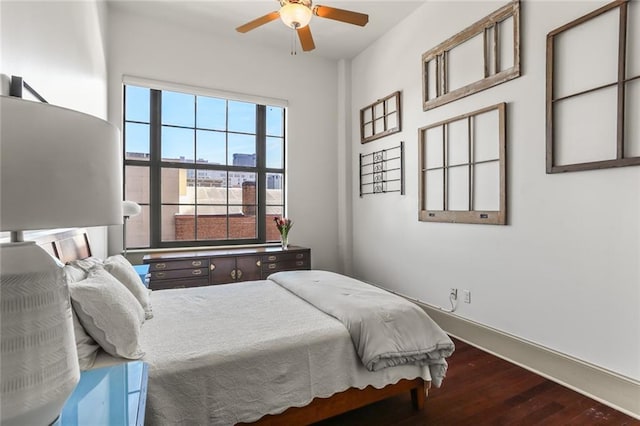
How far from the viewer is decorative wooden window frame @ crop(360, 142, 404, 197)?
3.71 m

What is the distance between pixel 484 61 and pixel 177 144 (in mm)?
3377

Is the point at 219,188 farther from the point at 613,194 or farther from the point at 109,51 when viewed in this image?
the point at 613,194

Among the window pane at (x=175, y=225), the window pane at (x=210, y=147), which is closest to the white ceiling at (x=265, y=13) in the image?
the window pane at (x=210, y=147)

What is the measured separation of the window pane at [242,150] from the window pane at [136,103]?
1.00m

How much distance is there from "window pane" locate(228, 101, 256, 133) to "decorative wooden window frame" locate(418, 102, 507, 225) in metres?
2.21

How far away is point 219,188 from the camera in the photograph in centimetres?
416

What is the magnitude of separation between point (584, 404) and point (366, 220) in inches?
109

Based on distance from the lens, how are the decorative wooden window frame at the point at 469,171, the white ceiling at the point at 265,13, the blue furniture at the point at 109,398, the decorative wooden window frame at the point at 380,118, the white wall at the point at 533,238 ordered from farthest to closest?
the decorative wooden window frame at the point at 380,118
the white ceiling at the point at 265,13
the decorative wooden window frame at the point at 469,171
the white wall at the point at 533,238
the blue furniture at the point at 109,398

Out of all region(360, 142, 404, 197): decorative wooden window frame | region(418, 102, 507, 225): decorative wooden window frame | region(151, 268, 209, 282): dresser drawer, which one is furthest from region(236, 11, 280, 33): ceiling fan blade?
region(151, 268, 209, 282): dresser drawer

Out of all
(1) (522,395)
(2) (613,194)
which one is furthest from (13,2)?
(1) (522,395)

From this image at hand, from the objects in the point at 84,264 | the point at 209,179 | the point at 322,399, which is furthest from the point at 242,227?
the point at 322,399

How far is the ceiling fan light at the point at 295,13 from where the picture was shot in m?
2.27

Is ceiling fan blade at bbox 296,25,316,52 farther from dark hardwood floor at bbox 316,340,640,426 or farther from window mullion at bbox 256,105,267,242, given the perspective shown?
dark hardwood floor at bbox 316,340,640,426

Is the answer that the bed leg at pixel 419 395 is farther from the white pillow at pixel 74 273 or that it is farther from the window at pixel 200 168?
the window at pixel 200 168
